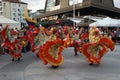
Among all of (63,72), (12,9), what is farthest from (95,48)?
(12,9)

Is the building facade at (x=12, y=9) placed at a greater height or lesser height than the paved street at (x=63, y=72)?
greater

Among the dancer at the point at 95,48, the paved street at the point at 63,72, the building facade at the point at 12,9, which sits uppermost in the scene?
the building facade at the point at 12,9

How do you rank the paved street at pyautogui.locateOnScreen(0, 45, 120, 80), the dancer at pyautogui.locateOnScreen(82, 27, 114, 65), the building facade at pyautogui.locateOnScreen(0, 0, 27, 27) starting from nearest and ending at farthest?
1. the paved street at pyautogui.locateOnScreen(0, 45, 120, 80)
2. the dancer at pyautogui.locateOnScreen(82, 27, 114, 65)
3. the building facade at pyautogui.locateOnScreen(0, 0, 27, 27)

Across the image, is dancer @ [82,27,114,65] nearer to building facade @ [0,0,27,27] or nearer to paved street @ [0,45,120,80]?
paved street @ [0,45,120,80]

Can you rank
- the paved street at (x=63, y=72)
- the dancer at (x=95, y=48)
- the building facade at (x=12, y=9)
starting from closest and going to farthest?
the paved street at (x=63, y=72), the dancer at (x=95, y=48), the building facade at (x=12, y=9)

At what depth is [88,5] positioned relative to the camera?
4459 centimetres

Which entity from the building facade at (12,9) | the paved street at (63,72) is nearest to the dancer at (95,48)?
the paved street at (63,72)

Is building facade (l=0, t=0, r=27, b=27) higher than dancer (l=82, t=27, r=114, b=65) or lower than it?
higher

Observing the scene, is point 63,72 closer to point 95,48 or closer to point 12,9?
point 95,48

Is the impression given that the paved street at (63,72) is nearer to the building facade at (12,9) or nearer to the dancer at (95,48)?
the dancer at (95,48)

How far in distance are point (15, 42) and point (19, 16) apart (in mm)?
115394

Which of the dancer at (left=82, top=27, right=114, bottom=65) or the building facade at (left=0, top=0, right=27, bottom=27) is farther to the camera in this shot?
the building facade at (left=0, top=0, right=27, bottom=27)

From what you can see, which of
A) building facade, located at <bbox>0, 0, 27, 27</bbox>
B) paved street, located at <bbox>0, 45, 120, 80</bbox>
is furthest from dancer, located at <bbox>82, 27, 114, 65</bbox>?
building facade, located at <bbox>0, 0, 27, 27</bbox>

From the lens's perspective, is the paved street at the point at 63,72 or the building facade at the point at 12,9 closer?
the paved street at the point at 63,72
